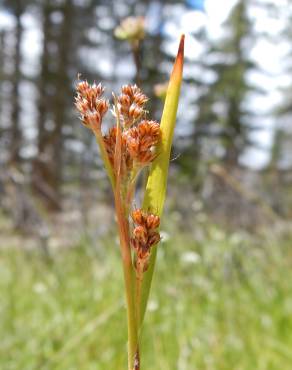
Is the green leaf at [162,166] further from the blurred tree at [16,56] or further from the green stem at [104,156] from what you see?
the blurred tree at [16,56]

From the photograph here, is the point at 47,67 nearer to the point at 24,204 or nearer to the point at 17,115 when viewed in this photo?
the point at 17,115

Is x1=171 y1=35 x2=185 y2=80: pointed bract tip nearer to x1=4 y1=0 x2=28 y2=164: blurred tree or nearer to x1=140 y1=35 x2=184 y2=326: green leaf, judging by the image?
x1=140 y1=35 x2=184 y2=326: green leaf

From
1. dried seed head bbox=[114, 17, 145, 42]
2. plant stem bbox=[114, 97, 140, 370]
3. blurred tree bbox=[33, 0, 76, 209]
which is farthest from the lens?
blurred tree bbox=[33, 0, 76, 209]

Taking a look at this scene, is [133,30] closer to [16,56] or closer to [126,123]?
[126,123]

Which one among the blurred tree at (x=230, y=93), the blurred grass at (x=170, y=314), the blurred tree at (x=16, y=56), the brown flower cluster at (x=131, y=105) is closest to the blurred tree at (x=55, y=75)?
the blurred tree at (x=16, y=56)

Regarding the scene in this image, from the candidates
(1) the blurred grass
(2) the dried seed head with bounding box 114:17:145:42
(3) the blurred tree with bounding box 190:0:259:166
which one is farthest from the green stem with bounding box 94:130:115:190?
(3) the blurred tree with bounding box 190:0:259:166

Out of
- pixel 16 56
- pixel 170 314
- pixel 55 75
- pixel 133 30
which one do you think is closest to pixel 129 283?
pixel 133 30

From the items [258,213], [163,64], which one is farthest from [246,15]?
[258,213]
